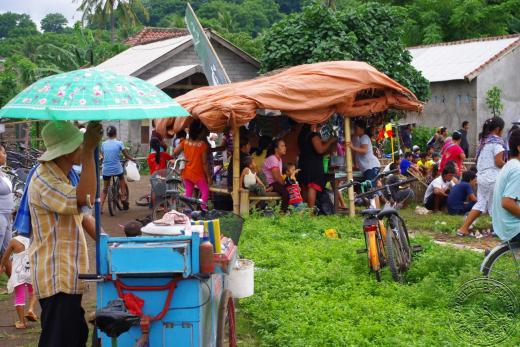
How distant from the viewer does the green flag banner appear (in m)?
16.8

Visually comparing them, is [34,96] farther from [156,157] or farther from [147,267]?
[156,157]

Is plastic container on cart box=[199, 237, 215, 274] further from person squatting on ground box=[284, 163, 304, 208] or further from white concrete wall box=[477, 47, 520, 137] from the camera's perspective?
white concrete wall box=[477, 47, 520, 137]

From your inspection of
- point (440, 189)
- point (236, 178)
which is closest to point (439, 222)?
point (440, 189)

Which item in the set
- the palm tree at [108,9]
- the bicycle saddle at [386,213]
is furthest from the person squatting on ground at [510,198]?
the palm tree at [108,9]

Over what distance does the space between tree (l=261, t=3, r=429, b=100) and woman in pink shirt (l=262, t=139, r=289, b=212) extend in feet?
23.9

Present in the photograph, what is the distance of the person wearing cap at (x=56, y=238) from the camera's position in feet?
16.2

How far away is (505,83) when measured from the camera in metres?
29.8

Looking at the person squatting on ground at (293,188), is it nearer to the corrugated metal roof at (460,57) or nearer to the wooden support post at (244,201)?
the wooden support post at (244,201)

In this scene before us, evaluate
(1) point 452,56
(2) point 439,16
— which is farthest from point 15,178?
(2) point 439,16

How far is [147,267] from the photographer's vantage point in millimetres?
4781

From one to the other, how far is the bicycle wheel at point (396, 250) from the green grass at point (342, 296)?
0.12 m

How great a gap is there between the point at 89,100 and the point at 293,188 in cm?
897

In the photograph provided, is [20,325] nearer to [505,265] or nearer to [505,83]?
[505,265]

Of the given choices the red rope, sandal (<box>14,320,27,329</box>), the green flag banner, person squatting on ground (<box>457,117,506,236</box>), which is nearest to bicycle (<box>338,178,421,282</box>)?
person squatting on ground (<box>457,117,506,236</box>)
